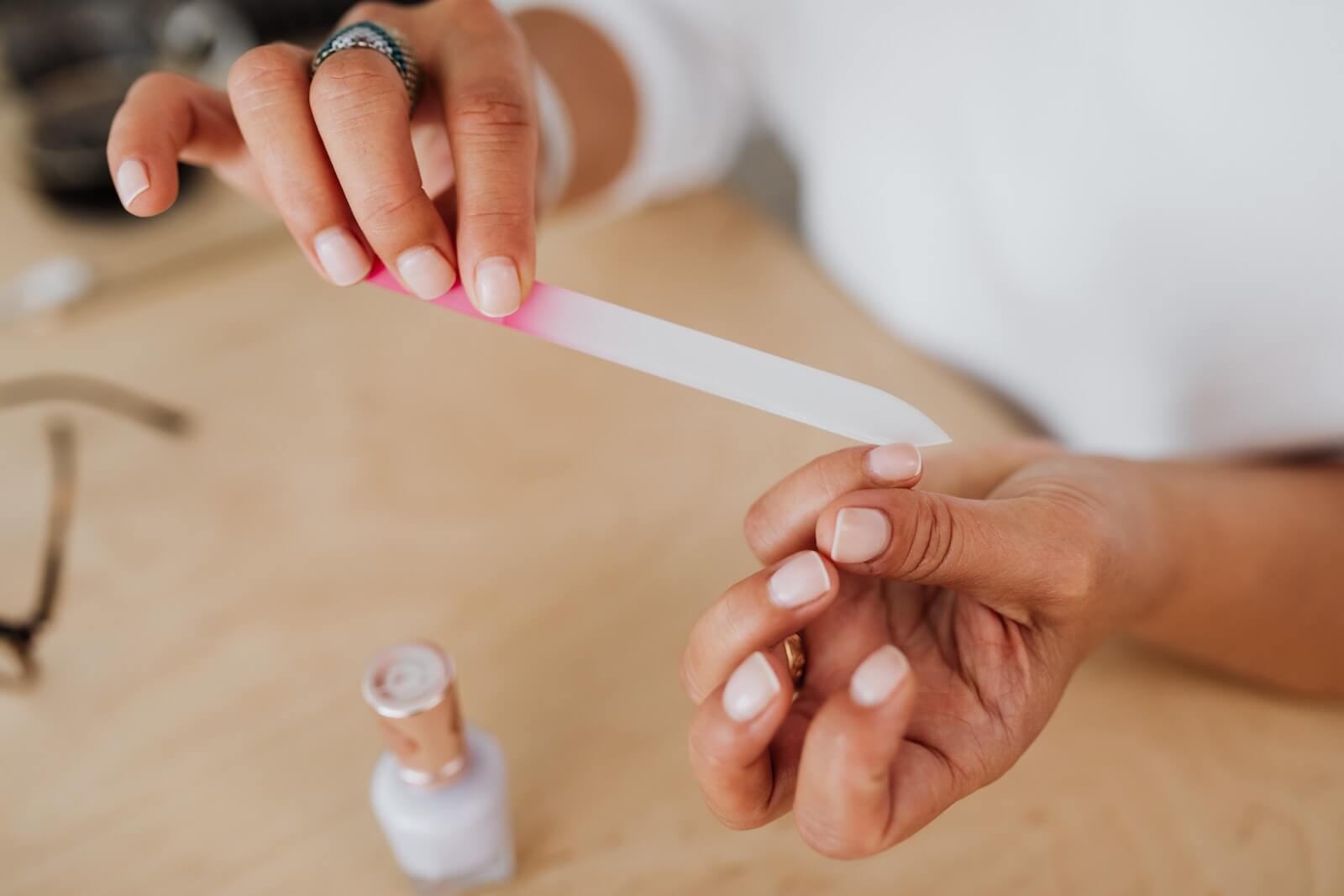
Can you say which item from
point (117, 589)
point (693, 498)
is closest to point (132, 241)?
point (117, 589)

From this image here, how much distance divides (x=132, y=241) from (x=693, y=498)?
49cm

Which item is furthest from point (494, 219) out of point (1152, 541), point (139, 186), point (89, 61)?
point (89, 61)

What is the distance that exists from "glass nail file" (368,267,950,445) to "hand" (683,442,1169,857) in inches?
0.5

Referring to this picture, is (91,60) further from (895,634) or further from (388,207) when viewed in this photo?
(895,634)

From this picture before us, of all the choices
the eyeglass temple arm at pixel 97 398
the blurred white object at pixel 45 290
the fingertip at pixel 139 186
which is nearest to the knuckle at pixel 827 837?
the fingertip at pixel 139 186

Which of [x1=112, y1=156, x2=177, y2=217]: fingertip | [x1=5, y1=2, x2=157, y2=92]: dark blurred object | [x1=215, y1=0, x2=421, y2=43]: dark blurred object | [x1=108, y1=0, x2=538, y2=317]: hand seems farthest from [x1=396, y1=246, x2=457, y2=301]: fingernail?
[x1=215, y1=0, x2=421, y2=43]: dark blurred object

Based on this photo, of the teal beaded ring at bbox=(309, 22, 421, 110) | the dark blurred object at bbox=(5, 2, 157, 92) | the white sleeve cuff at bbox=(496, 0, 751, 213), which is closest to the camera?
the teal beaded ring at bbox=(309, 22, 421, 110)

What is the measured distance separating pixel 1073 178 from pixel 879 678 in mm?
367

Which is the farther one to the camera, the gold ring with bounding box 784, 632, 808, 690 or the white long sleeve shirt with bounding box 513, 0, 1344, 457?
the white long sleeve shirt with bounding box 513, 0, 1344, 457

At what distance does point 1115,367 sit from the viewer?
554 millimetres

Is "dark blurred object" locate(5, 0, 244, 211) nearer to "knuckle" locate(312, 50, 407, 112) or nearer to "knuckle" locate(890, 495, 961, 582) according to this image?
"knuckle" locate(312, 50, 407, 112)

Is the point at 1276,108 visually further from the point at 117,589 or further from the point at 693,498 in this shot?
the point at 117,589

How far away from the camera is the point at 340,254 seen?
1.20 ft

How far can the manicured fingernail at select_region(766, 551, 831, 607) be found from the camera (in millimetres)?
307
